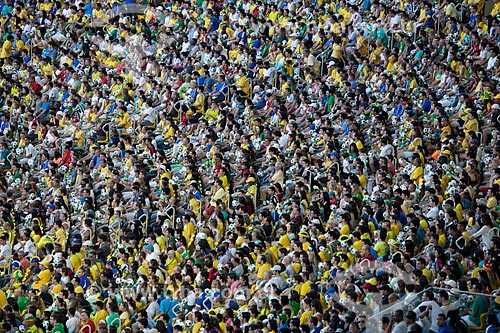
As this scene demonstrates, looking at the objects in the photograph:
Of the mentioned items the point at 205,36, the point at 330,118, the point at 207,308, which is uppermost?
the point at 205,36

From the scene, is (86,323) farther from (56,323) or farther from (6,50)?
(6,50)

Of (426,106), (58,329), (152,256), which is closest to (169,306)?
(58,329)

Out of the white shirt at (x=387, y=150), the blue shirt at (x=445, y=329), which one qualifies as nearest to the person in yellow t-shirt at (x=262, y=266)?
the blue shirt at (x=445, y=329)

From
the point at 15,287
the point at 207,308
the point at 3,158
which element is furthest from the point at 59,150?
the point at 207,308

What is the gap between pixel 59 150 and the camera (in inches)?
1144

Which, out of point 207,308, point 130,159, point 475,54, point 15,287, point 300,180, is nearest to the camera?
point 207,308

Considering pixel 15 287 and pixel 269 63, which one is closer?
pixel 15 287

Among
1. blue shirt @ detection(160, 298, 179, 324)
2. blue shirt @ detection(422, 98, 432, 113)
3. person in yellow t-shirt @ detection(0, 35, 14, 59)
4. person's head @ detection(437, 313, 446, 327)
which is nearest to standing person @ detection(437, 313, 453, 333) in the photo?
person's head @ detection(437, 313, 446, 327)

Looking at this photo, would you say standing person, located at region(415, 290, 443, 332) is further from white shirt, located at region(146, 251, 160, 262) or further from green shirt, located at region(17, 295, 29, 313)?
green shirt, located at region(17, 295, 29, 313)

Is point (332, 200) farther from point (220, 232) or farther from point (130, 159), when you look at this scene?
point (130, 159)

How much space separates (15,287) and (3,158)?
20.0 feet

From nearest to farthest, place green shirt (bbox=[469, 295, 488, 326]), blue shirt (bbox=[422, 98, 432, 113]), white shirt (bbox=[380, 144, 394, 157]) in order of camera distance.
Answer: green shirt (bbox=[469, 295, 488, 326])
white shirt (bbox=[380, 144, 394, 157])
blue shirt (bbox=[422, 98, 432, 113])

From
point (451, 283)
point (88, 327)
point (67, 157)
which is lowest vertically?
point (451, 283)

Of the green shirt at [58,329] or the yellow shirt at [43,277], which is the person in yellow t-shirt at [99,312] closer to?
the green shirt at [58,329]
